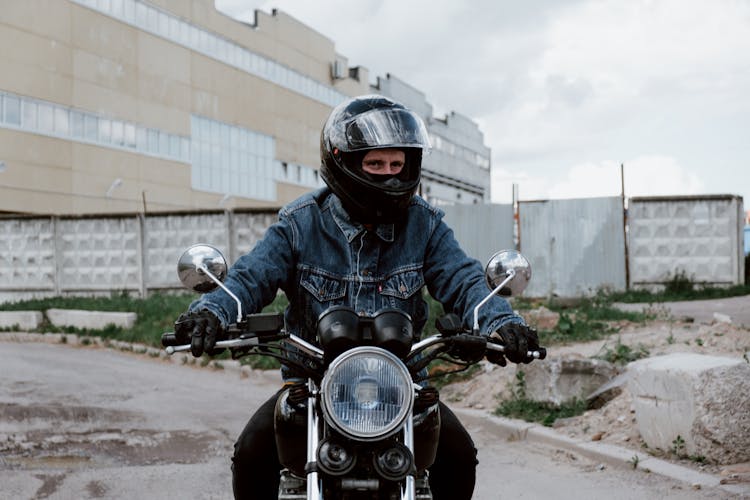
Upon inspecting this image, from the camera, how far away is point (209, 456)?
629cm

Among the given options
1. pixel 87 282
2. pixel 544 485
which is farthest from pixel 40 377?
pixel 87 282

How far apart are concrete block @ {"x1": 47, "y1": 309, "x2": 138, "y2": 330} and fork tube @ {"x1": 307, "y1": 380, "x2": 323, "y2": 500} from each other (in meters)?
12.4

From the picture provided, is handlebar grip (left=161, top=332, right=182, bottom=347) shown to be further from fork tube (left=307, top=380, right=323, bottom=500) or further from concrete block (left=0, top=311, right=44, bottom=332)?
concrete block (left=0, top=311, right=44, bottom=332)

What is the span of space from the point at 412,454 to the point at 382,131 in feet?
3.52

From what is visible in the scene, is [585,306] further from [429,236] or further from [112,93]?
[112,93]

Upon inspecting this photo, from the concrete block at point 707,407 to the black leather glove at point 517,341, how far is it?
335 centimetres

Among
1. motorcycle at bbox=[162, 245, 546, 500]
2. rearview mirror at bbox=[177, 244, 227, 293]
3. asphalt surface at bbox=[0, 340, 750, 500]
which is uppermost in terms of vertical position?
rearview mirror at bbox=[177, 244, 227, 293]

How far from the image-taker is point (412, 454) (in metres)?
2.08

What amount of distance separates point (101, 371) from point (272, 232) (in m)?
8.38

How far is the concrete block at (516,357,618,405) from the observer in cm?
749

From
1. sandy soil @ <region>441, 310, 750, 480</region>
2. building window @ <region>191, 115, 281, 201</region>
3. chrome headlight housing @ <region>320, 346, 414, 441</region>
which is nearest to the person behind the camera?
chrome headlight housing @ <region>320, 346, 414, 441</region>

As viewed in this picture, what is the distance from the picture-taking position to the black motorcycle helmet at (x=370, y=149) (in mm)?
2682

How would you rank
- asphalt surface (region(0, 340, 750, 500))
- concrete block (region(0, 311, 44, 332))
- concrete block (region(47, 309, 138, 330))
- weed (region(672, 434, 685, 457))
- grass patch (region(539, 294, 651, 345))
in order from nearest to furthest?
1. asphalt surface (region(0, 340, 750, 500))
2. weed (region(672, 434, 685, 457))
3. grass patch (region(539, 294, 651, 345))
4. concrete block (region(47, 309, 138, 330))
5. concrete block (region(0, 311, 44, 332))

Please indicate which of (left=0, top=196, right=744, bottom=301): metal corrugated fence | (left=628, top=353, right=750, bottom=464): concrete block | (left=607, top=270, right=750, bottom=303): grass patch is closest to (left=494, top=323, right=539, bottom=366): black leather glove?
(left=628, top=353, right=750, bottom=464): concrete block
